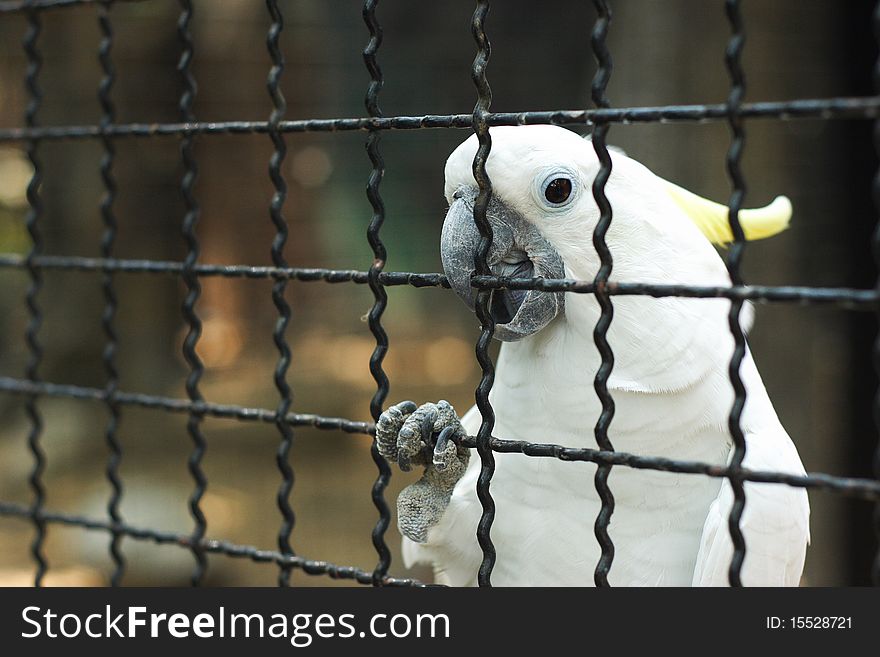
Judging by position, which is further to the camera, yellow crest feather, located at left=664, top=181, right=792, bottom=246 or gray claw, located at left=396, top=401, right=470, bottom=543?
yellow crest feather, located at left=664, top=181, right=792, bottom=246

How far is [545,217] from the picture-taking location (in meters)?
1.41

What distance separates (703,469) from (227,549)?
2.67 feet

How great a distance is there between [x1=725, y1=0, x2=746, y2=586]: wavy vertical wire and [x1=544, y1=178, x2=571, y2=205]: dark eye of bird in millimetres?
406

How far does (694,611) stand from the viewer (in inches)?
45.3

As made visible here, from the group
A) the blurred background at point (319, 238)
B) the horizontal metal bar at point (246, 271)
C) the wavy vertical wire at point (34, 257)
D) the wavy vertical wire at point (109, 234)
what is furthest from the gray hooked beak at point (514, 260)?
the blurred background at point (319, 238)

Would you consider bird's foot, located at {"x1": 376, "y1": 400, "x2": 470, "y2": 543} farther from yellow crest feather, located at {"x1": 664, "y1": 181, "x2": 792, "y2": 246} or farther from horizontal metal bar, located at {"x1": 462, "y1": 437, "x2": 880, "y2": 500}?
yellow crest feather, located at {"x1": 664, "y1": 181, "x2": 792, "y2": 246}

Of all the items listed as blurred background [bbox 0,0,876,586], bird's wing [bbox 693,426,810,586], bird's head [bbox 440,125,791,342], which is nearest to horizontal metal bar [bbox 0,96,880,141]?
bird's head [bbox 440,125,791,342]

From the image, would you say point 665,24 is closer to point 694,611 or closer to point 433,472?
point 433,472

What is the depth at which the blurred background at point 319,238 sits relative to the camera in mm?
3551

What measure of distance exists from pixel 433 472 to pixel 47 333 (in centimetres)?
283

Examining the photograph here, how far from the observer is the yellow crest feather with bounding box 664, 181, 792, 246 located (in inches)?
58.9

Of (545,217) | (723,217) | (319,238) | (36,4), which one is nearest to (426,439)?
(545,217)

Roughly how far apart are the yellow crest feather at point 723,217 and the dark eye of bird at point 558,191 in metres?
0.21

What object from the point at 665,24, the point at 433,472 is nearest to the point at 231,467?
the point at 665,24
